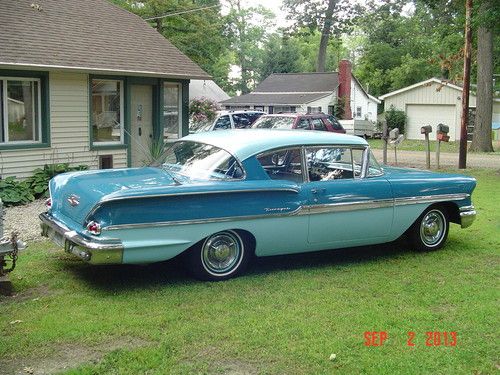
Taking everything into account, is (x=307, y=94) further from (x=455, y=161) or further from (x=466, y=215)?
(x=466, y=215)

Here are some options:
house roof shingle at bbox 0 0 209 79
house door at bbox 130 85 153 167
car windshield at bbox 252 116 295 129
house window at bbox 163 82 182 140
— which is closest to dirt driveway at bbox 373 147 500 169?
car windshield at bbox 252 116 295 129

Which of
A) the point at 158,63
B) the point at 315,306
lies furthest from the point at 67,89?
the point at 315,306

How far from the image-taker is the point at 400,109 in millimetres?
39812

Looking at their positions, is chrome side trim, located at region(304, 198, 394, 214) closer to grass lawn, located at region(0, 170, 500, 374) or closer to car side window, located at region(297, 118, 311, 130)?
grass lawn, located at region(0, 170, 500, 374)

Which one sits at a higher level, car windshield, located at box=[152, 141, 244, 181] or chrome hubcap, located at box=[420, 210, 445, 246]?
car windshield, located at box=[152, 141, 244, 181]

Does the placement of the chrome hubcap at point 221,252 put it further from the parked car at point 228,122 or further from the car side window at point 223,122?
the car side window at point 223,122

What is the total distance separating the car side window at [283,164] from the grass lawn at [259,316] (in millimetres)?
993

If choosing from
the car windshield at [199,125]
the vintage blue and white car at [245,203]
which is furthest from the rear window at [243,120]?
the vintage blue and white car at [245,203]

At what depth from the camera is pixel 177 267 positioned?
265 inches

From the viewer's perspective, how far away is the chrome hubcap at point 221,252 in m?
6.18

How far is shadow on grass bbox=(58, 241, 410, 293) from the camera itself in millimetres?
6184

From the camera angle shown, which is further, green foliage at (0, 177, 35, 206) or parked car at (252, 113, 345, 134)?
parked car at (252, 113, 345, 134)

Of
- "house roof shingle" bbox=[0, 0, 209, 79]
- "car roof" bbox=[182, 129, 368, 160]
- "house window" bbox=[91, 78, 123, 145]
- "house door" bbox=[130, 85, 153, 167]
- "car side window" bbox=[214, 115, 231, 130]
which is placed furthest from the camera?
"car side window" bbox=[214, 115, 231, 130]
